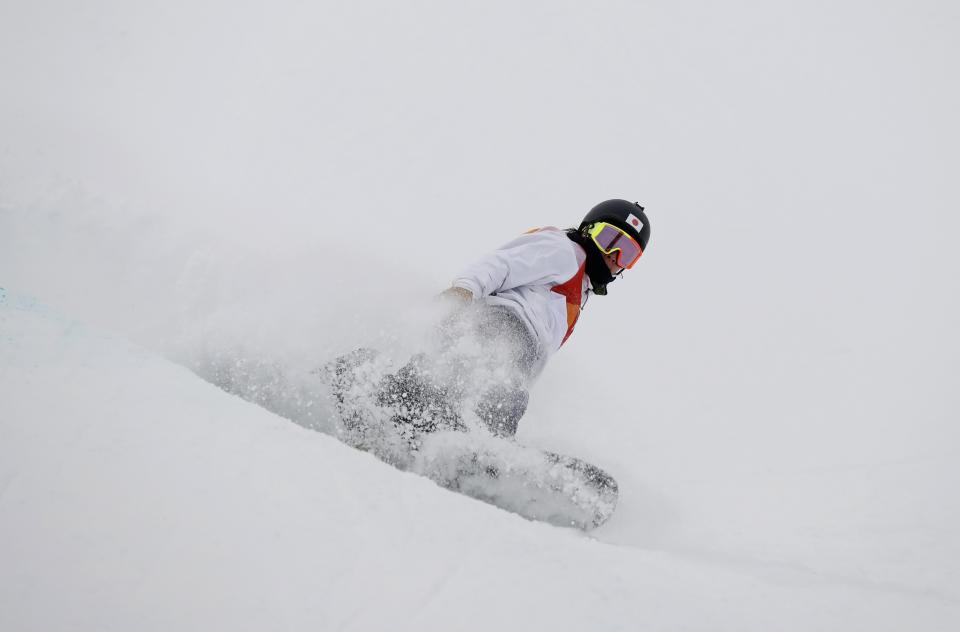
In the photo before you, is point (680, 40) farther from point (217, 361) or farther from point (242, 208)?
point (217, 361)

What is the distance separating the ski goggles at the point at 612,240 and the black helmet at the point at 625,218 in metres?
0.04

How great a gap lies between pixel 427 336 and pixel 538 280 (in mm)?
568

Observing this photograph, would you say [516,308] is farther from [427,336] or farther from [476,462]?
[476,462]

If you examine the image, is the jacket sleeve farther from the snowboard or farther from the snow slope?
the snow slope

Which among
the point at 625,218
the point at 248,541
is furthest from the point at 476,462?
the point at 625,218

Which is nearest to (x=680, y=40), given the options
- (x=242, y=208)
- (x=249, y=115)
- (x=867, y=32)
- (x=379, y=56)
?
(x=867, y=32)

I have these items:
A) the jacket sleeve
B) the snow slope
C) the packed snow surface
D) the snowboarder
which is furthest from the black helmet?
the snow slope

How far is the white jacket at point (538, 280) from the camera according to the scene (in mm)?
2043

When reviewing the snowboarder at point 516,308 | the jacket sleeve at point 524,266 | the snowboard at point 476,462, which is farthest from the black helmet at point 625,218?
the snowboard at point 476,462

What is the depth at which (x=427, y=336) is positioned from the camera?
Answer: 80.7 inches

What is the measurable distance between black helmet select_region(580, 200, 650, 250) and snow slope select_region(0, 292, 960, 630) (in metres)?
1.60

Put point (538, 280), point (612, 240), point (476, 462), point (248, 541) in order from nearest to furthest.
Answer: point (248, 541)
point (476, 462)
point (538, 280)
point (612, 240)

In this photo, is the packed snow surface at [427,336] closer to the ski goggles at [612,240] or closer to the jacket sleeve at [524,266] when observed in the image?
the jacket sleeve at [524,266]

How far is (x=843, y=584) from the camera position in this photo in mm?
1215
